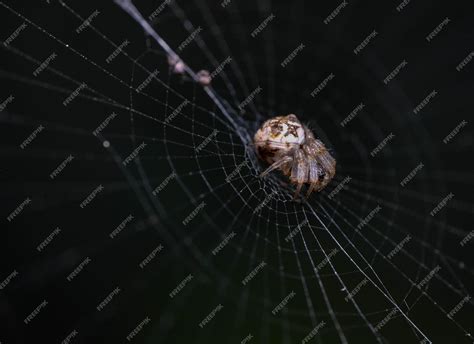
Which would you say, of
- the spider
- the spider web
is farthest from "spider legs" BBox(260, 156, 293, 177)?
the spider web

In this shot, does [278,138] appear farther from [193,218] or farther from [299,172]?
[193,218]

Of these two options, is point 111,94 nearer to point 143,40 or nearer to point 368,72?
point 143,40

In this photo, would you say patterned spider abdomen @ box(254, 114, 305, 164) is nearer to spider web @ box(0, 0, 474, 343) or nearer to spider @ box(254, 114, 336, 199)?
spider @ box(254, 114, 336, 199)

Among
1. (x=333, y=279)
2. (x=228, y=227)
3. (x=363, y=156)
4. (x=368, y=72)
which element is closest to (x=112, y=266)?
(x=228, y=227)

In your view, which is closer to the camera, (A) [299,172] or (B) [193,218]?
(A) [299,172]

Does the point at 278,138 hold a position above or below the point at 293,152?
above

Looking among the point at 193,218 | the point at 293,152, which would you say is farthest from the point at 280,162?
the point at 193,218
